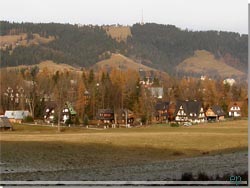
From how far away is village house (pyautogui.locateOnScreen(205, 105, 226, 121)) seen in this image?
70.9 metres

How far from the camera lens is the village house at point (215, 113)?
7090 centimetres

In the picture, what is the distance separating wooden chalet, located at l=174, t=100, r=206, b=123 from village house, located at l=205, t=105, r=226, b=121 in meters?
1.20

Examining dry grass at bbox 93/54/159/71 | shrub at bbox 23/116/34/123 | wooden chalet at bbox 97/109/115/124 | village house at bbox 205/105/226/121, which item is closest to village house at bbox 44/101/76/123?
shrub at bbox 23/116/34/123

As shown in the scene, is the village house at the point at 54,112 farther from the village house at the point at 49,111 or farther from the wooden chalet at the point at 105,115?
the wooden chalet at the point at 105,115

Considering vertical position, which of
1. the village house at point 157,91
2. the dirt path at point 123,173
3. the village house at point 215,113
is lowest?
the dirt path at point 123,173

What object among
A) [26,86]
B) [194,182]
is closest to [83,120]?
[26,86]

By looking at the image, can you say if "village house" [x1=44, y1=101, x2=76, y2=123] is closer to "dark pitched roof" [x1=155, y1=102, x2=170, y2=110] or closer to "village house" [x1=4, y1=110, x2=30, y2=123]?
"village house" [x1=4, y1=110, x2=30, y2=123]

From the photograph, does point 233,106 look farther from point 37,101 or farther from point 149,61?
point 149,61

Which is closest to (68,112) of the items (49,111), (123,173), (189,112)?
(49,111)

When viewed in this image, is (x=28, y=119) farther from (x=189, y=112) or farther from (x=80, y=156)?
(x=80, y=156)

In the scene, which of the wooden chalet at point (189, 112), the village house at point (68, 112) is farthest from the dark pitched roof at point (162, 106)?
the village house at point (68, 112)

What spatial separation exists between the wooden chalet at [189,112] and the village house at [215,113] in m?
1.20

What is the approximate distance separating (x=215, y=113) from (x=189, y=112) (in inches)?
163

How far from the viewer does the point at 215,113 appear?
72438mm
